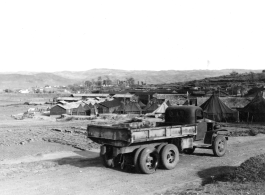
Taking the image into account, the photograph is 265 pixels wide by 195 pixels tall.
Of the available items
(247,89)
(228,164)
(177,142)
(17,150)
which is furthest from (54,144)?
(247,89)

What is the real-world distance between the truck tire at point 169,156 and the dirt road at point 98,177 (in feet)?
0.92

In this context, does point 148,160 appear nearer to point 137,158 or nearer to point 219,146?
point 137,158

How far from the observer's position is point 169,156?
45.5 feet

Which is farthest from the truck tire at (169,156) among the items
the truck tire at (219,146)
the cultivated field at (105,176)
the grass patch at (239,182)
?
the truck tire at (219,146)

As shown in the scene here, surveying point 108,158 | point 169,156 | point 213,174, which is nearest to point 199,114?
point 169,156

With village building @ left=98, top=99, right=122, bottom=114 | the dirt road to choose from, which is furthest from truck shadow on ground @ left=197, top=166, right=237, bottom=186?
village building @ left=98, top=99, right=122, bottom=114

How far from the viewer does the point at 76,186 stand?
1110 centimetres

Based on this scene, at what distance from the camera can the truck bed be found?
479 inches

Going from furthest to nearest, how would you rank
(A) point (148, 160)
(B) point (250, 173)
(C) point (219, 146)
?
(C) point (219, 146) < (A) point (148, 160) < (B) point (250, 173)

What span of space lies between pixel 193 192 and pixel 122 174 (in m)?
3.68

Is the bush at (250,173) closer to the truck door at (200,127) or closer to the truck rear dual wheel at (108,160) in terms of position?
the truck door at (200,127)

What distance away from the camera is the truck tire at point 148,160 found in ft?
41.4

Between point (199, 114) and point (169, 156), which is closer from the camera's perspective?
point (169, 156)

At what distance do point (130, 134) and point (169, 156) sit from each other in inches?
112
